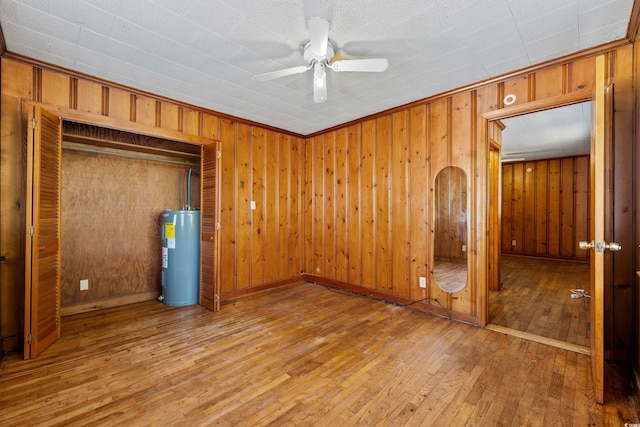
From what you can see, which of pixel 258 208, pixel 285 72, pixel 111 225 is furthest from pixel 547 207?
pixel 111 225

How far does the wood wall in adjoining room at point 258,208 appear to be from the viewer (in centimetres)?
400

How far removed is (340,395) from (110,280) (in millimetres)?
3359

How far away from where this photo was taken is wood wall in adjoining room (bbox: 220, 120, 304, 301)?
4.00m

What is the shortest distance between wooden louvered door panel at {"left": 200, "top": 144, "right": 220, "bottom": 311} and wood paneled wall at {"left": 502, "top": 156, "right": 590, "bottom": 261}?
310 inches

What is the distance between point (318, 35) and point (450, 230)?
100 inches

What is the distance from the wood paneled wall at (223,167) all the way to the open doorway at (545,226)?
10.1 feet

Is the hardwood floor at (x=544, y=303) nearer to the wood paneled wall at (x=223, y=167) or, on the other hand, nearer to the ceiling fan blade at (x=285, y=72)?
the wood paneled wall at (x=223, y=167)

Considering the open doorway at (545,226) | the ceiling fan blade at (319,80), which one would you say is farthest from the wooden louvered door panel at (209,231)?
the open doorway at (545,226)

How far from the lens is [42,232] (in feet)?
7.91

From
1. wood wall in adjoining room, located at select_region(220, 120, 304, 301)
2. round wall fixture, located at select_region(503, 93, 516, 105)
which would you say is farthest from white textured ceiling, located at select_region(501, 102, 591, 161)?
wood wall in adjoining room, located at select_region(220, 120, 304, 301)

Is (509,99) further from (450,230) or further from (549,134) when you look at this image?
(549,134)

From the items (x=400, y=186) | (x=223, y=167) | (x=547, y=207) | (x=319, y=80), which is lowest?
(x=547, y=207)

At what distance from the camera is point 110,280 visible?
11.9 feet

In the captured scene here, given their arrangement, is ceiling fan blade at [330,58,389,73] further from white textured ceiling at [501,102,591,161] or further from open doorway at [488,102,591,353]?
white textured ceiling at [501,102,591,161]
